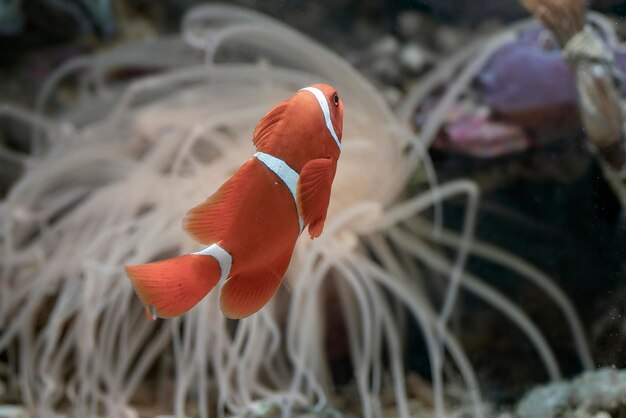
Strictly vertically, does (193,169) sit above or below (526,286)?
above

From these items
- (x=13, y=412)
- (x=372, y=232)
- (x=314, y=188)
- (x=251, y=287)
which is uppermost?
(x=314, y=188)

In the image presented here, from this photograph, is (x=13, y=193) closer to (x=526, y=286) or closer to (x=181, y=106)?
(x=181, y=106)

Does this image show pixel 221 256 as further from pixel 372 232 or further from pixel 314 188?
pixel 372 232

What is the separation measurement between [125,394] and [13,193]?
2.96 feet

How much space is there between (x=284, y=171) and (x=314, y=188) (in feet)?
0.12

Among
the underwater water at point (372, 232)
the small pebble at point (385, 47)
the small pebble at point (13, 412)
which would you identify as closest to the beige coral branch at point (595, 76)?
the underwater water at point (372, 232)

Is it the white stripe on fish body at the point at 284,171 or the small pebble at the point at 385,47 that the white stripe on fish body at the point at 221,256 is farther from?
the small pebble at the point at 385,47

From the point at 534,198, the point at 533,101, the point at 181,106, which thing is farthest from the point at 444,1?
the point at 181,106

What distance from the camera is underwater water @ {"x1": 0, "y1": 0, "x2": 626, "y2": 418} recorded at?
1292 mm

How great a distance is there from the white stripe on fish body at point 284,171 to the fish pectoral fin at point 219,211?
15 mm

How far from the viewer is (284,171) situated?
0.65 meters

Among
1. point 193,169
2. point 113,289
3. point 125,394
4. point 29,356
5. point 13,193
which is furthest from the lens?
point 13,193

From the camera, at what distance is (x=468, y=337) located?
164 centimetres

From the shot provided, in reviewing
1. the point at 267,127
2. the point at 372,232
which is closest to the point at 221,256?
the point at 267,127
